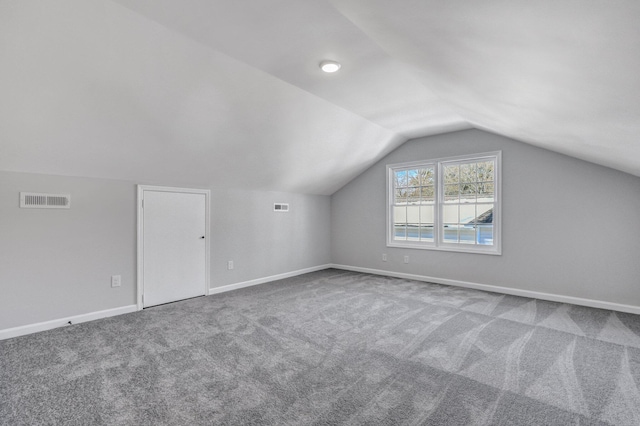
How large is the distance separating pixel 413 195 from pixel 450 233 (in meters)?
0.94

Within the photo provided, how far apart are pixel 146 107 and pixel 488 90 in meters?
3.07

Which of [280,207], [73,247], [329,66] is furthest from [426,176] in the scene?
[73,247]

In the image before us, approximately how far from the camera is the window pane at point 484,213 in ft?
15.6

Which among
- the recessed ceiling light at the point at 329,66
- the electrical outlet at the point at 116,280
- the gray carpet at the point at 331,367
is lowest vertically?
the gray carpet at the point at 331,367

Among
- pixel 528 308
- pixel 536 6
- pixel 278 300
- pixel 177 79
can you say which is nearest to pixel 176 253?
pixel 278 300

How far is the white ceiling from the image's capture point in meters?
1.49

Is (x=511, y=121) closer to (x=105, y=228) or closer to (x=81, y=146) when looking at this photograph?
(x=81, y=146)

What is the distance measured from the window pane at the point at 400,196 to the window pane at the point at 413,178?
18 cm

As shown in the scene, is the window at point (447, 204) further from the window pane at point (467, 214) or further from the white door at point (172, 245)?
the white door at point (172, 245)

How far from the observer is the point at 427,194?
5.43 metres

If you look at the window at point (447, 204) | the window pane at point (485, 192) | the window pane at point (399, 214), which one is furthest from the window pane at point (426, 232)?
the window pane at point (485, 192)

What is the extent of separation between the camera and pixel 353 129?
458 cm

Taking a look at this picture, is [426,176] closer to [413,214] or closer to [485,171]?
[413,214]

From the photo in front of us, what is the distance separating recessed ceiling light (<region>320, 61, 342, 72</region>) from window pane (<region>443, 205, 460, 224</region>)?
331 centimetres
